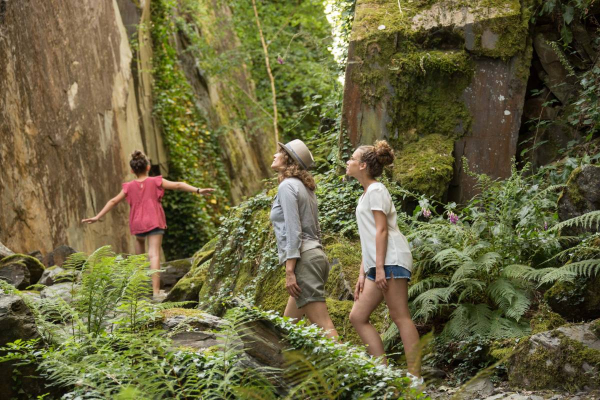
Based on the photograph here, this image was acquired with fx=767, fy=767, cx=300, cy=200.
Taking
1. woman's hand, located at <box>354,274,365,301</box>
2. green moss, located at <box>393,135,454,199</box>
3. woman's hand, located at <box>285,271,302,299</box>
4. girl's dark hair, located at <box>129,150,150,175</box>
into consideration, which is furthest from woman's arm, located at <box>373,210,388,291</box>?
girl's dark hair, located at <box>129,150,150,175</box>

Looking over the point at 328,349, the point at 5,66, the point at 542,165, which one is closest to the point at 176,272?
the point at 5,66

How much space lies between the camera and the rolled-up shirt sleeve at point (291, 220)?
645cm

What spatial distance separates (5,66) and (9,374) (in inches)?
315

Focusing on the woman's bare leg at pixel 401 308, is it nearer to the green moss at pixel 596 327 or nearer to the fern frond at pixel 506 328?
the fern frond at pixel 506 328

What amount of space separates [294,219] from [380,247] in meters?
0.86

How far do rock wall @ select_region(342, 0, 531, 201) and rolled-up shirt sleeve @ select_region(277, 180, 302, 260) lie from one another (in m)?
2.95

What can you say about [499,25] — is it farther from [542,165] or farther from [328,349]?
[328,349]

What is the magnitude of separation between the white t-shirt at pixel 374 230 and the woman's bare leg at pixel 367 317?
18 cm

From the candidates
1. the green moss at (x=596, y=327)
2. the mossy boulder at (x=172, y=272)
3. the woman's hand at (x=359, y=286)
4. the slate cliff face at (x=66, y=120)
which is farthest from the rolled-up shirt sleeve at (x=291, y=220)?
the slate cliff face at (x=66, y=120)

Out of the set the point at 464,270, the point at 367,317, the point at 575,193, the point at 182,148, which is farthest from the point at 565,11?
the point at 182,148

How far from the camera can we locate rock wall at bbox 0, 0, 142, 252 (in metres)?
12.3

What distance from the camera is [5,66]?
40.1 feet

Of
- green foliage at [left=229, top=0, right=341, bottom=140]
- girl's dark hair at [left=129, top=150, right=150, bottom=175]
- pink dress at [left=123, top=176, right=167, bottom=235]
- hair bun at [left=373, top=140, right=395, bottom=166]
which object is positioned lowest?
pink dress at [left=123, top=176, right=167, bottom=235]

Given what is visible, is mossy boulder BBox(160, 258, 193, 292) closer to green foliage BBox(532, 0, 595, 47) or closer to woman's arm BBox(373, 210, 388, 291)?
woman's arm BBox(373, 210, 388, 291)
